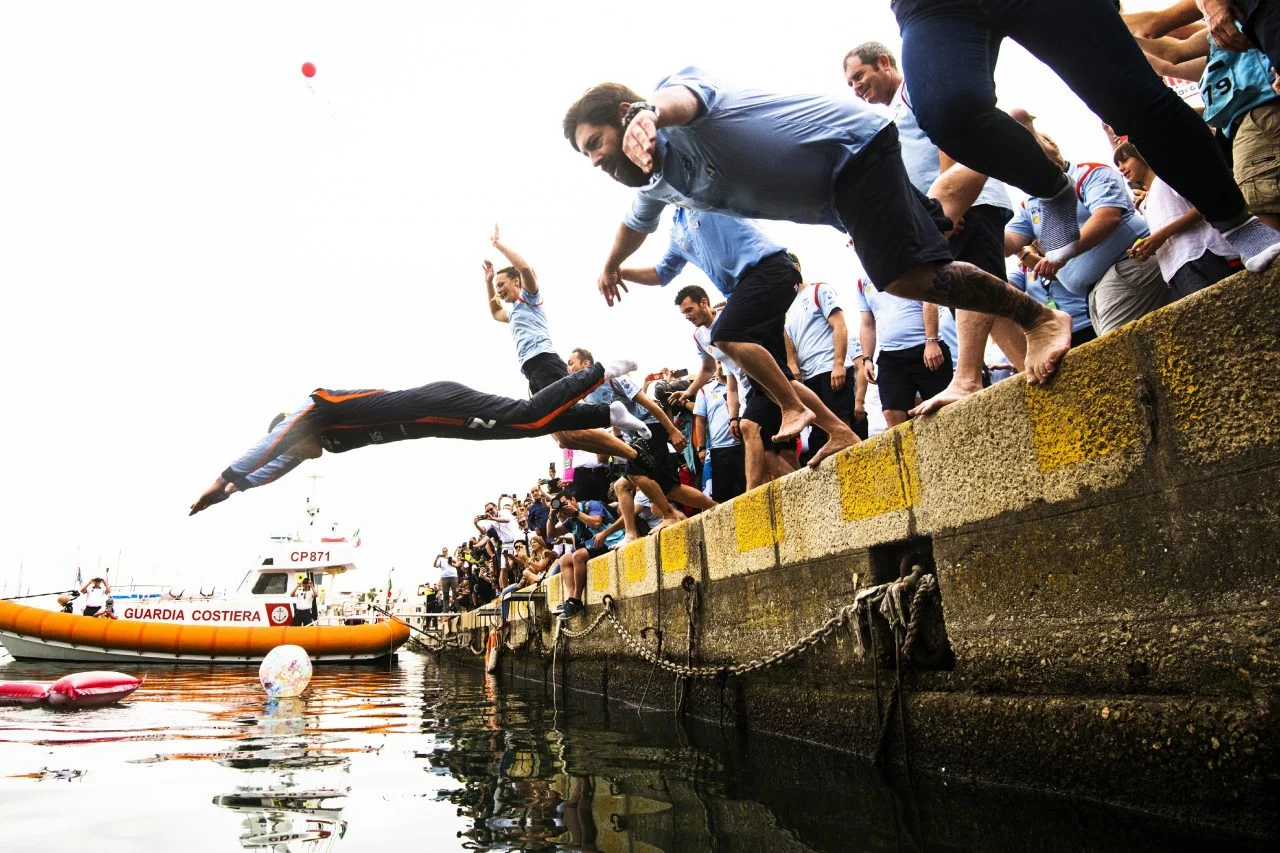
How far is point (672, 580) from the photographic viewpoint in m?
5.02

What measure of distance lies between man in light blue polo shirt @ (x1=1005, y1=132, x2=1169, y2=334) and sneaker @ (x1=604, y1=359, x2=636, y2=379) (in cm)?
268

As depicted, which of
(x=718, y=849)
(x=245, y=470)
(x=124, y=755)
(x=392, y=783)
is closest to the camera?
(x=718, y=849)

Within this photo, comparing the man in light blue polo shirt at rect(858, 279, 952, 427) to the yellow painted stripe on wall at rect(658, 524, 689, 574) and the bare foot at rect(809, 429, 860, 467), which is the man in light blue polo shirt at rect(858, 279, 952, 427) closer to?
the bare foot at rect(809, 429, 860, 467)

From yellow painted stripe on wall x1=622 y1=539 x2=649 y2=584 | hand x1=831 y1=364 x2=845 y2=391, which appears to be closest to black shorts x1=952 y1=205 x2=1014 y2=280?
hand x1=831 y1=364 x2=845 y2=391

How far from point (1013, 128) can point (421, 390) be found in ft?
12.5

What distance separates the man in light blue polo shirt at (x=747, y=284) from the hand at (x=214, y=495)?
9.48ft

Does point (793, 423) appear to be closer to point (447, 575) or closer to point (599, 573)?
point (599, 573)

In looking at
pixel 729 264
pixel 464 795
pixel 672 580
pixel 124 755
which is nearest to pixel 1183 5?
pixel 729 264

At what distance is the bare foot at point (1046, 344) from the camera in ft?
7.29

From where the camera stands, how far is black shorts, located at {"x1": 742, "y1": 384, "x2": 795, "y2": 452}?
4688mm

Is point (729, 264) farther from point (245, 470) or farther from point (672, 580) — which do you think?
point (245, 470)

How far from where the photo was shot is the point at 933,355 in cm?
387

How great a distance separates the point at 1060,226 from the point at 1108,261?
15.0 inches

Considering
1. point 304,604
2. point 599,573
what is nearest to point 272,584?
point 304,604
